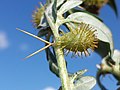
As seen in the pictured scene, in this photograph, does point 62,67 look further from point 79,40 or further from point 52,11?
point 52,11

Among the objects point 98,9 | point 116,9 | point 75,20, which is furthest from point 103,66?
point 75,20

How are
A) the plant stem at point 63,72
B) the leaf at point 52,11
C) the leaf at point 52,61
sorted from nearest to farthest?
the plant stem at point 63,72 < the leaf at point 52,11 < the leaf at point 52,61

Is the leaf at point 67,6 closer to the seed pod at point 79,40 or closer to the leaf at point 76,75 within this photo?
the seed pod at point 79,40

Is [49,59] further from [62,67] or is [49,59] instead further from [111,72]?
[111,72]

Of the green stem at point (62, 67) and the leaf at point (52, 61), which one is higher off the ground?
the leaf at point (52, 61)

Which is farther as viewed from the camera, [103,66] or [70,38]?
[103,66]

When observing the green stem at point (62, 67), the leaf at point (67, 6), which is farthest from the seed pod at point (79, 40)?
the leaf at point (67, 6)
